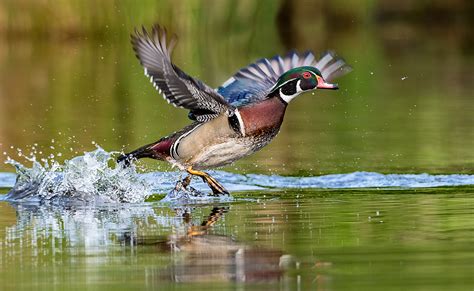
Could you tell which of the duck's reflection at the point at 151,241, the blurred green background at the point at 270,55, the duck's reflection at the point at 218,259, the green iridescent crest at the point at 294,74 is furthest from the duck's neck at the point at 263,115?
the duck's reflection at the point at 218,259

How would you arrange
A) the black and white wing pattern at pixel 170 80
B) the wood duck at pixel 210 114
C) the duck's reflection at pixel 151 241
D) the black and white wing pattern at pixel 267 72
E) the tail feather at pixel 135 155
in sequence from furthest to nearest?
the black and white wing pattern at pixel 267 72, the tail feather at pixel 135 155, the wood duck at pixel 210 114, the black and white wing pattern at pixel 170 80, the duck's reflection at pixel 151 241

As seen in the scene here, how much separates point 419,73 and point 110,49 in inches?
319

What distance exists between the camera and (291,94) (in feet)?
35.2

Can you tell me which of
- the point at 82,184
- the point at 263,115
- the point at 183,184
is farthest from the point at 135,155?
the point at 263,115

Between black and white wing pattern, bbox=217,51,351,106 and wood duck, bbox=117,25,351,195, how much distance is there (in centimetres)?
43

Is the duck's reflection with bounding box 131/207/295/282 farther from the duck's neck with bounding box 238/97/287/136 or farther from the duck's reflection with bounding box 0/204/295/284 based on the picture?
the duck's neck with bounding box 238/97/287/136

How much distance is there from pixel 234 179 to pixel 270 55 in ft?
40.7

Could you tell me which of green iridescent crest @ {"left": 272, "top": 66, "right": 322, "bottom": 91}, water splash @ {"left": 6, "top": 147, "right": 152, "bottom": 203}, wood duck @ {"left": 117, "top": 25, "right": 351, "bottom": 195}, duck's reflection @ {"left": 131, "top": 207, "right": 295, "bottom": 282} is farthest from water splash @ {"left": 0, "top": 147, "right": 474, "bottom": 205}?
duck's reflection @ {"left": 131, "top": 207, "right": 295, "bottom": 282}

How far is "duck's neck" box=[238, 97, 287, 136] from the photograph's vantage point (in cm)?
1058

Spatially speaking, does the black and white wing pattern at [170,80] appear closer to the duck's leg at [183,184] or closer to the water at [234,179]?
the duck's leg at [183,184]

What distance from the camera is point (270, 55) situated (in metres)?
23.9

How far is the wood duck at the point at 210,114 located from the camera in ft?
34.1

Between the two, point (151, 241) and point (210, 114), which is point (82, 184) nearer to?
point (210, 114)

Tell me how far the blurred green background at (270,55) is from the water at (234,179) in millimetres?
53
